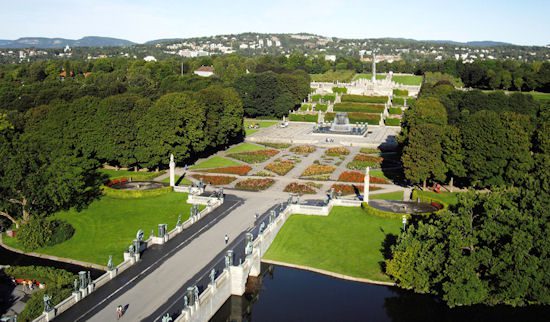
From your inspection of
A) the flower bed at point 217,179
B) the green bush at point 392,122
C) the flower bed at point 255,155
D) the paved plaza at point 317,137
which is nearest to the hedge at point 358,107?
the green bush at point 392,122

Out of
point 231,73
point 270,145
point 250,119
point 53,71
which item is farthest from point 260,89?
point 53,71

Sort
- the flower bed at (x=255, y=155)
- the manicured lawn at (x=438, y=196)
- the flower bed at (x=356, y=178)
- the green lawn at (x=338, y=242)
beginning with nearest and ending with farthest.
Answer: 1. the green lawn at (x=338, y=242)
2. the manicured lawn at (x=438, y=196)
3. the flower bed at (x=356, y=178)
4. the flower bed at (x=255, y=155)

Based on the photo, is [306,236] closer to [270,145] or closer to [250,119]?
[270,145]

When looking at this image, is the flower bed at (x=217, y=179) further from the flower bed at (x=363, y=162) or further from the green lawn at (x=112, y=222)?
the flower bed at (x=363, y=162)

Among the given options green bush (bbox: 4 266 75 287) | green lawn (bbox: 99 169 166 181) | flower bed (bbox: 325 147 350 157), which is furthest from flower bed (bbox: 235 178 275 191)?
green bush (bbox: 4 266 75 287)

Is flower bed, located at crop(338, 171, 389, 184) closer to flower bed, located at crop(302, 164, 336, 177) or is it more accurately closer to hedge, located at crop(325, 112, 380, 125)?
flower bed, located at crop(302, 164, 336, 177)

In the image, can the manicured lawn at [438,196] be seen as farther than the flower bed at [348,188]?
No

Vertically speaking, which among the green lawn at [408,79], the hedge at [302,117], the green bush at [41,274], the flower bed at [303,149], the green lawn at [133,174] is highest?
the green lawn at [408,79]

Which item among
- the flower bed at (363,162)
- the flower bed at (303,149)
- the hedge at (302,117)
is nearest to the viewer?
the flower bed at (363,162)
